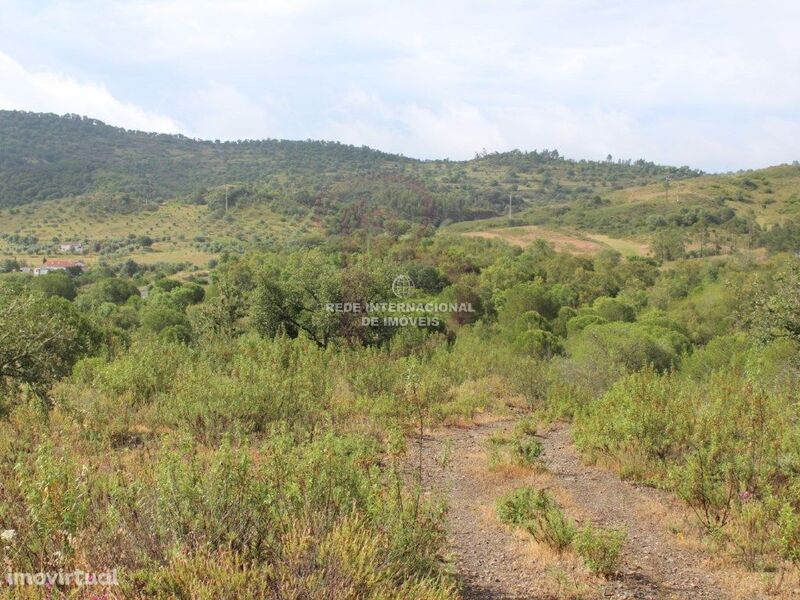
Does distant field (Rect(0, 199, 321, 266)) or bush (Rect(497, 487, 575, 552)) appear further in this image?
distant field (Rect(0, 199, 321, 266))

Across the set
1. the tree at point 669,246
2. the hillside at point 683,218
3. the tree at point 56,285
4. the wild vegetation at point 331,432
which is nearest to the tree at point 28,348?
the wild vegetation at point 331,432

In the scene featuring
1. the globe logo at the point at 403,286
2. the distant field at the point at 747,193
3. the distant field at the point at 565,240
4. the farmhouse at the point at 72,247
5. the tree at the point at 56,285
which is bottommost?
the tree at the point at 56,285

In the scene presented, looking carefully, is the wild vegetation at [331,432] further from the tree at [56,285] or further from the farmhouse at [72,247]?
the farmhouse at [72,247]

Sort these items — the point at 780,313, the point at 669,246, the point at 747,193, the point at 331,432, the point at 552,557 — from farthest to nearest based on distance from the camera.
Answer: the point at 747,193
the point at 669,246
the point at 780,313
the point at 331,432
the point at 552,557

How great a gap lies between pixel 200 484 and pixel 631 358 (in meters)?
14.7

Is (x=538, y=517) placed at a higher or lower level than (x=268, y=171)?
lower

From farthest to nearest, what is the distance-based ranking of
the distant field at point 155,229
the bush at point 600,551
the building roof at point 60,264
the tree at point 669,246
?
the distant field at point 155,229
the tree at point 669,246
the building roof at point 60,264
the bush at point 600,551

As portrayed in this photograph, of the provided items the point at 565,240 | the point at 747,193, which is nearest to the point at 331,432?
the point at 565,240

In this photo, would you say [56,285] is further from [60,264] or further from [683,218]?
[683,218]

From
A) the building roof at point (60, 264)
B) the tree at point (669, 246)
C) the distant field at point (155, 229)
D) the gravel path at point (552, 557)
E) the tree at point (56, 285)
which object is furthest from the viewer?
the distant field at point (155, 229)

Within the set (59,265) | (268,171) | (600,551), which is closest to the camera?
(600,551)

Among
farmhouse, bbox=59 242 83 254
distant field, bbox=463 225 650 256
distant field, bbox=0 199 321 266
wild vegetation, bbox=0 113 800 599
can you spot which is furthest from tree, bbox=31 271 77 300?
distant field, bbox=463 225 650 256

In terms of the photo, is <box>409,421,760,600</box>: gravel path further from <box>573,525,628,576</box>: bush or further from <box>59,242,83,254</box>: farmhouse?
<box>59,242,83,254</box>: farmhouse

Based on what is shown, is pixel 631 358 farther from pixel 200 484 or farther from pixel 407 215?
pixel 407 215
